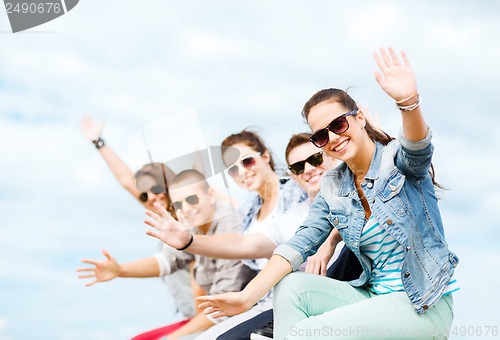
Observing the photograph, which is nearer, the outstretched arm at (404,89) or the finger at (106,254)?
the outstretched arm at (404,89)

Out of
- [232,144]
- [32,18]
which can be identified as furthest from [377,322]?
[32,18]

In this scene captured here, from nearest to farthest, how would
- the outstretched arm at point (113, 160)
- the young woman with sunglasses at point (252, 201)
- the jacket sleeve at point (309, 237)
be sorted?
the jacket sleeve at point (309, 237) → the young woman with sunglasses at point (252, 201) → the outstretched arm at point (113, 160)

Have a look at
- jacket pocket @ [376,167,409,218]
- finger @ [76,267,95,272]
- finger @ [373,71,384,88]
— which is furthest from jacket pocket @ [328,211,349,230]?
finger @ [76,267,95,272]

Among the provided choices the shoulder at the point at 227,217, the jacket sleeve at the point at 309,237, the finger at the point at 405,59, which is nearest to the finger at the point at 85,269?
the shoulder at the point at 227,217

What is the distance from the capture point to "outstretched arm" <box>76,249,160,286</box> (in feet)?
16.0

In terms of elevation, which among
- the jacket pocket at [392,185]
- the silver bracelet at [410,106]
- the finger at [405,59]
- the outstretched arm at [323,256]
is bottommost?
the outstretched arm at [323,256]

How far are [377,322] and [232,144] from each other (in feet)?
9.20

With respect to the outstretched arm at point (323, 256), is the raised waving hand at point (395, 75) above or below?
above

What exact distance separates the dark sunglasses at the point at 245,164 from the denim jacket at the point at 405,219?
191 centimetres

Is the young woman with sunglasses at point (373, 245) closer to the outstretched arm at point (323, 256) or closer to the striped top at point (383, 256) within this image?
the striped top at point (383, 256)

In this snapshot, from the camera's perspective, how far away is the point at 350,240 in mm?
3715

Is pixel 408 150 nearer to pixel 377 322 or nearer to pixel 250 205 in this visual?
pixel 377 322

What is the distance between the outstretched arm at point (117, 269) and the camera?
16.0 feet

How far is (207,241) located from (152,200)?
6.34 feet
